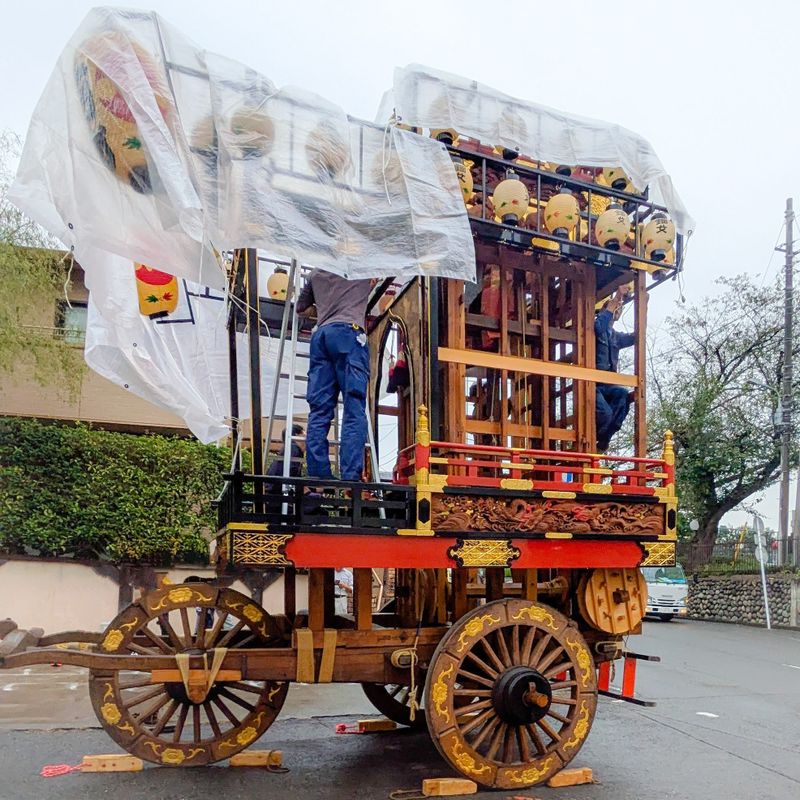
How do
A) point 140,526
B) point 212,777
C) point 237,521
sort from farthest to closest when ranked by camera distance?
point 140,526 → point 212,777 → point 237,521

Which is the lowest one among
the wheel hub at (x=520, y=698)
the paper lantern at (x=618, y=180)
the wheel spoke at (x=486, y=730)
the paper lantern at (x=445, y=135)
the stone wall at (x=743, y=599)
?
the stone wall at (x=743, y=599)

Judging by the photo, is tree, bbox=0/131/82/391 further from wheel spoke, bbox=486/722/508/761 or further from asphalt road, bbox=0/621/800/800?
wheel spoke, bbox=486/722/508/761

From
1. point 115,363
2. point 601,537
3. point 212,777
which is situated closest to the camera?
point 212,777

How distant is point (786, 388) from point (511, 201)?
57.4 ft

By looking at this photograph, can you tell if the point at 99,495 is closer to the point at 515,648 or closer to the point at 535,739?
the point at 515,648

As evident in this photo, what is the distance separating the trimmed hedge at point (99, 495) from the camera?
10.7m

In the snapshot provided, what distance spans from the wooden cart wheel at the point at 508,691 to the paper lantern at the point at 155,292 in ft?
10.1

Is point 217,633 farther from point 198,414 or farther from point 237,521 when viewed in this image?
point 198,414

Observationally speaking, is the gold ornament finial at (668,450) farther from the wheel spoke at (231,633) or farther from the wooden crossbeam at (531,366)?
the wheel spoke at (231,633)

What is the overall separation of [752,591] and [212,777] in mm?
19065

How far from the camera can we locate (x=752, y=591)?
20281 millimetres

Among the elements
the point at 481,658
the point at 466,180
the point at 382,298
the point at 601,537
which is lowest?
the point at 481,658

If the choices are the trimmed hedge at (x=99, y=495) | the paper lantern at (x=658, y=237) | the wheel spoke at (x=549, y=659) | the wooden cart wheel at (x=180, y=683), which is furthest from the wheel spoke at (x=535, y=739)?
the trimmed hedge at (x=99, y=495)

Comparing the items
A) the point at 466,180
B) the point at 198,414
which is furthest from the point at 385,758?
the point at 466,180
